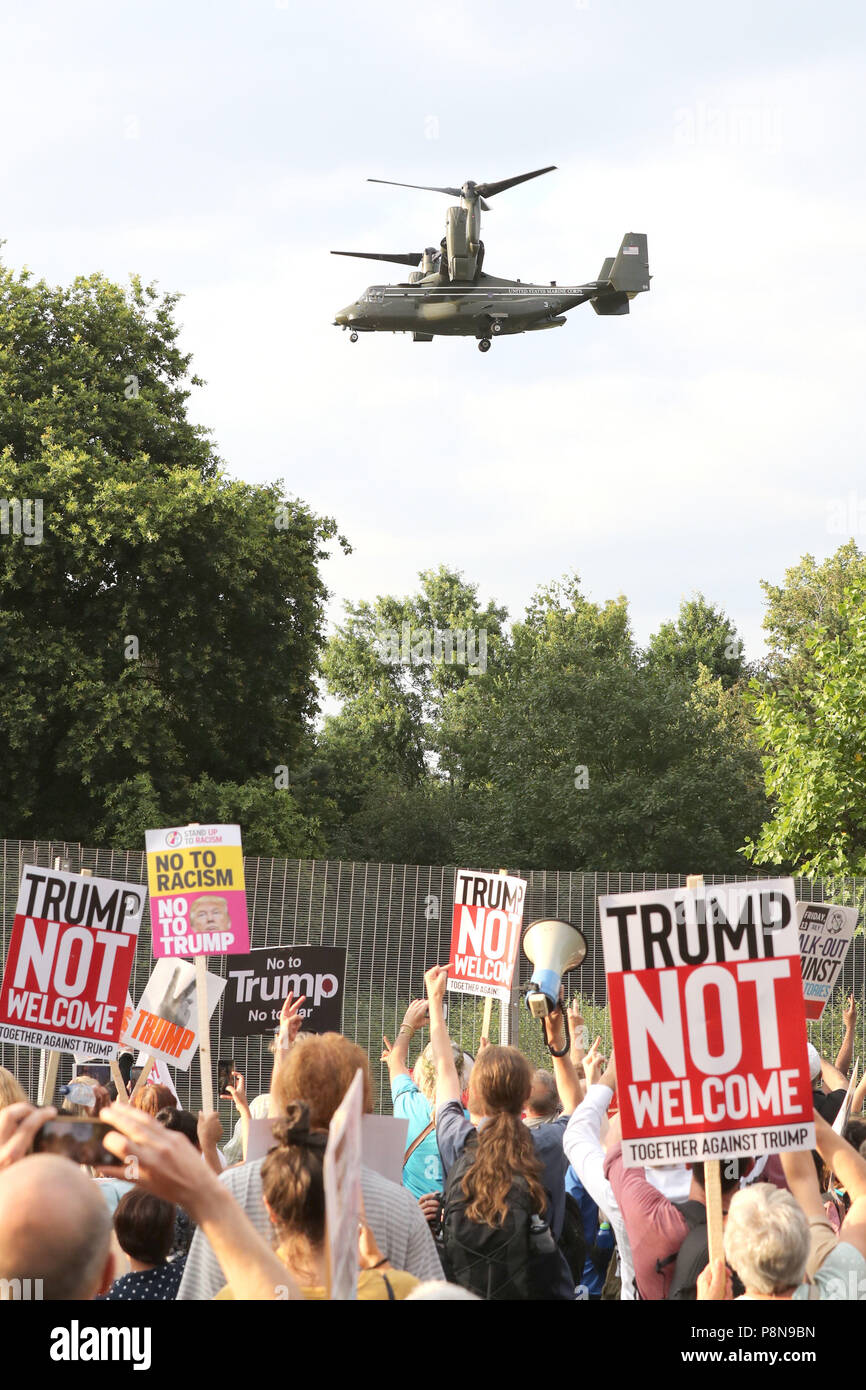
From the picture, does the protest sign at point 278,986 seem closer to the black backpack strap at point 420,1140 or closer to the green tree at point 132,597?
the black backpack strap at point 420,1140

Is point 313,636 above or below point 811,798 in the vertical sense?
above

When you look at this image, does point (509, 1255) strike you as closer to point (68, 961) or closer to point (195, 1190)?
point (195, 1190)

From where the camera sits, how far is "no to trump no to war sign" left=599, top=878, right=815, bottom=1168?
15.8 feet

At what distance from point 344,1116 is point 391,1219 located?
1412mm

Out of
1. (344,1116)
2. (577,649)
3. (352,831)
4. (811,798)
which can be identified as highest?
(577,649)

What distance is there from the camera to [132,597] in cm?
3206

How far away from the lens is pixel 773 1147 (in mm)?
4785

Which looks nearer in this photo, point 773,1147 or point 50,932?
point 773,1147

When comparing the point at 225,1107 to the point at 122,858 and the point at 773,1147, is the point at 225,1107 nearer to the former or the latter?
the point at 122,858

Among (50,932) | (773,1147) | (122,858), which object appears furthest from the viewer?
(122,858)

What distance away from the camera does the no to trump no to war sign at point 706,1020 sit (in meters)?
4.82

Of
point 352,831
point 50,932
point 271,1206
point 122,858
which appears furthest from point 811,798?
point 352,831

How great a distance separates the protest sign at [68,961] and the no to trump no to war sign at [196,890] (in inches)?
98.7

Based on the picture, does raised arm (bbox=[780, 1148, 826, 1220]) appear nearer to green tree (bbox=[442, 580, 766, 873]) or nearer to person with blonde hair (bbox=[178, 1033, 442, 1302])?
person with blonde hair (bbox=[178, 1033, 442, 1302])
